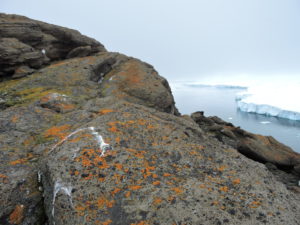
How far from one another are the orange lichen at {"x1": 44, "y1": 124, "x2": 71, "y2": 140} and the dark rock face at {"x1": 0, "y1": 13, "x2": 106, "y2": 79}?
6.21 metres

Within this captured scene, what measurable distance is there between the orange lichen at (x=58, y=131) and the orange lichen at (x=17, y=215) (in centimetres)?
185

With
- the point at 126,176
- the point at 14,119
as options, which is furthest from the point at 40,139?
the point at 126,176

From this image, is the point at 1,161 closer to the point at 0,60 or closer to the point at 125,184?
the point at 125,184

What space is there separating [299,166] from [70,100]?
11.2 metres

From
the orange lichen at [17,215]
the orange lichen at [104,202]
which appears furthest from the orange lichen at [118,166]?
the orange lichen at [17,215]

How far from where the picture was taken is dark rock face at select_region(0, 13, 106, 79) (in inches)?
400

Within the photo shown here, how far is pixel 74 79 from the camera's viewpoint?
972 cm

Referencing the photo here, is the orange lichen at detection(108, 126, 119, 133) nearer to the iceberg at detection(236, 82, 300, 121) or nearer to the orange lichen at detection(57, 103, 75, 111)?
the orange lichen at detection(57, 103, 75, 111)

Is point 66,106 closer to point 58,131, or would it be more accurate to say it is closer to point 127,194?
point 58,131

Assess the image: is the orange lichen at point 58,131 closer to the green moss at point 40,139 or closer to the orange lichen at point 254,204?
the green moss at point 40,139

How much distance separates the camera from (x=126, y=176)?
3725 millimetres

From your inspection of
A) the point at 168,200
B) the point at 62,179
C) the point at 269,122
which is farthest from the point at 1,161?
the point at 269,122

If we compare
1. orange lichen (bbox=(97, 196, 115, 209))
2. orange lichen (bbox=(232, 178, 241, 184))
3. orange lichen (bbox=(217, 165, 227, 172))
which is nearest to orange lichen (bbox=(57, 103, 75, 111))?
orange lichen (bbox=(97, 196, 115, 209))

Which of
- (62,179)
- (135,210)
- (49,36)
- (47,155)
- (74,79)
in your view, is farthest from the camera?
(49,36)
